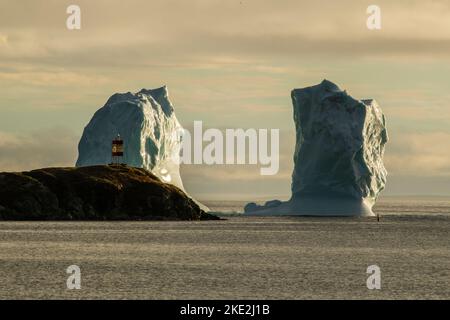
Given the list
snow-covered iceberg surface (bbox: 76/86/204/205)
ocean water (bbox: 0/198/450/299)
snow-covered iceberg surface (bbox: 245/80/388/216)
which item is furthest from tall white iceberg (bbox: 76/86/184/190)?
ocean water (bbox: 0/198/450/299)

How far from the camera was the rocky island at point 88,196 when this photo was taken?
505 ft

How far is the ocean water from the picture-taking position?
60.1m

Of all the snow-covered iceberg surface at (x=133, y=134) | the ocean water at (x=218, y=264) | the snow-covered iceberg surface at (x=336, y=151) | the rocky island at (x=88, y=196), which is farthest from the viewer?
the snow-covered iceberg surface at (x=133, y=134)

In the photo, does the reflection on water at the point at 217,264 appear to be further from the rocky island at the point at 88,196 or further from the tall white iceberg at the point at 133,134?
the tall white iceberg at the point at 133,134

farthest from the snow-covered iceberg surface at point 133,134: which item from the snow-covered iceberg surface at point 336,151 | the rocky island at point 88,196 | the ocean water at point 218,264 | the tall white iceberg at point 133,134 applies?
the ocean water at point 218,264

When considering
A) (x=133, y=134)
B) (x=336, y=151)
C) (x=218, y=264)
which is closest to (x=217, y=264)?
(x=218, y=264)

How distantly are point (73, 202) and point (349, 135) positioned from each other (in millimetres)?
43206

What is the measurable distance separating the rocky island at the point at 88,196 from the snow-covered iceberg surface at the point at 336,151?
21.1m

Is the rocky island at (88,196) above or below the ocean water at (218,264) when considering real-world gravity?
above

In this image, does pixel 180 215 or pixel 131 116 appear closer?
pixel 180 215
